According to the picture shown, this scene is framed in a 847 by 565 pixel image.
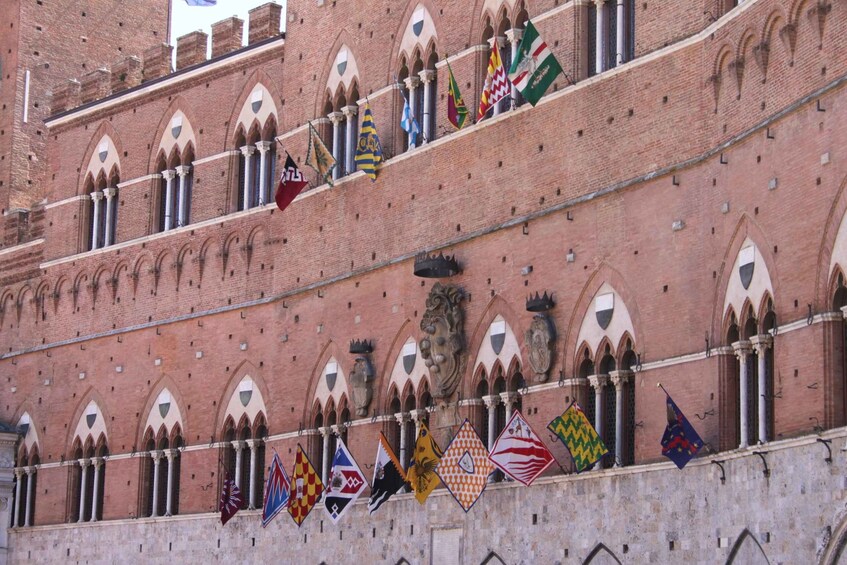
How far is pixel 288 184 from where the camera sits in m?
27.8

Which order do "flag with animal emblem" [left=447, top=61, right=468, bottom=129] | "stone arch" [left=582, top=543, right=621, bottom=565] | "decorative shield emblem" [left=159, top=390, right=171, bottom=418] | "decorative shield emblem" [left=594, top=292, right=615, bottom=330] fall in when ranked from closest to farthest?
"stone arch" [left=582, top=543, right=621, bottom=565] → "decorative shield emblem" [left=594, top=292, right=615, bottom=330] → "flag with animal emblem" [left=447, top=61, right=468, bottom=129] → "decorative shield emblem" [left=159, top=390, right=171, bottom=418]

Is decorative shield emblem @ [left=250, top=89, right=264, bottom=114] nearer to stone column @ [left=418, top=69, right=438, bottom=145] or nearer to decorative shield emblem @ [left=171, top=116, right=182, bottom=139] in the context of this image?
decorative shield emblem @ [left=171, top=116, right=182, bottom=139]

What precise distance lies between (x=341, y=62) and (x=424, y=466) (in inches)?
291

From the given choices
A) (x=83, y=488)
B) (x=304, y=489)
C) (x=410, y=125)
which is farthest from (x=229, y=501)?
(x=410, y=125)

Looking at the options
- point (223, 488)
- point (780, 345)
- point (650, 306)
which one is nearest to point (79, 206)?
point (223, 488)

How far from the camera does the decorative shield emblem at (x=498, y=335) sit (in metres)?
23.6

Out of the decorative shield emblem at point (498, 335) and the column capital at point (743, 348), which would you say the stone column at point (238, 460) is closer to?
the decorative shield emblem at point (498, 335)

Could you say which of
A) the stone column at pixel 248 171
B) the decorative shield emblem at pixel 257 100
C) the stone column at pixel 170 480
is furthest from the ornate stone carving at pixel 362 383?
the decorative shield emblem at pixel 257 100

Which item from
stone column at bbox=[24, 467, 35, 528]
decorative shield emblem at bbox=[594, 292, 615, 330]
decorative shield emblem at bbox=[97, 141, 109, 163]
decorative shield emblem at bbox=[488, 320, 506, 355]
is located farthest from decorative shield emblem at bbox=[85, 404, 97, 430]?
decorative shield emblem at bbox=[594, 292, 615, 330]

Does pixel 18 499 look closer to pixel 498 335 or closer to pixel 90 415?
pixel 90 415

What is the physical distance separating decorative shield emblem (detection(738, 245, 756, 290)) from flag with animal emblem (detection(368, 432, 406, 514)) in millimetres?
6702

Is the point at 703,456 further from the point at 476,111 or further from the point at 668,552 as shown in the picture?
the point at 476,111

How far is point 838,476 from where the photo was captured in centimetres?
1728

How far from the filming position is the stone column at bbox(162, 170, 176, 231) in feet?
103
